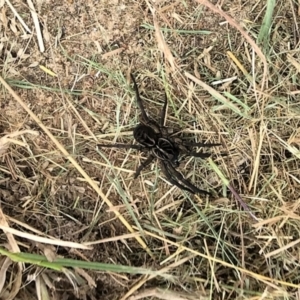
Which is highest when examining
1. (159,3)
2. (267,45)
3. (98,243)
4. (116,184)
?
(159,3)

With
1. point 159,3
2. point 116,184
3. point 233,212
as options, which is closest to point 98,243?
point 116,184

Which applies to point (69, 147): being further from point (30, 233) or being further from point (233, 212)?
point (233, 212)

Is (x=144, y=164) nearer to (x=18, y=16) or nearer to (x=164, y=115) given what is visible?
(x=164, y=115)

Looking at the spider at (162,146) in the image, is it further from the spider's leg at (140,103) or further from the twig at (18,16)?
the twig at (18,16)

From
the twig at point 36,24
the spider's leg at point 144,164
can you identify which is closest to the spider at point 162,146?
the spider's leg at point 144,164

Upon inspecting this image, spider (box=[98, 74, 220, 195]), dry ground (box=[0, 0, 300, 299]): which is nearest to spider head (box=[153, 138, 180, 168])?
spider (box=[98, 74, 220, 195])
